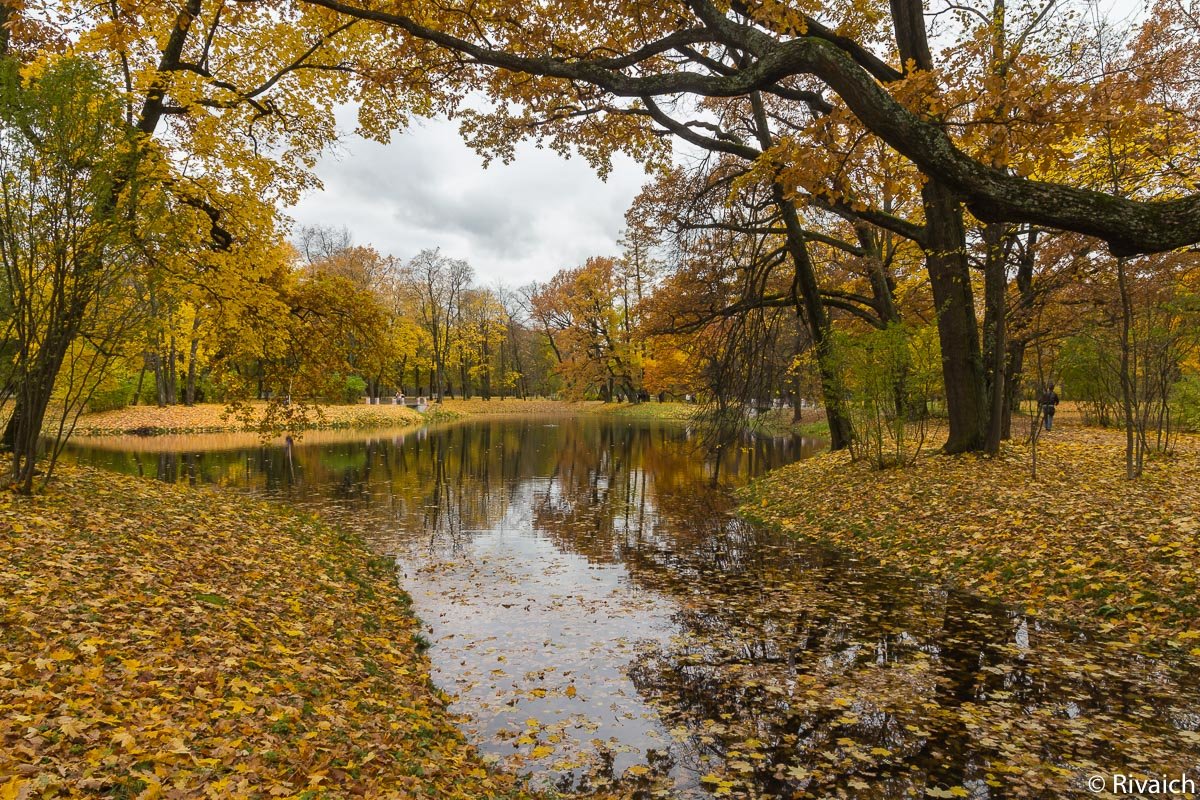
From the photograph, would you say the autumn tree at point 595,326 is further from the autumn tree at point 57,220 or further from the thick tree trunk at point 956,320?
the autumn tree at point 57,220

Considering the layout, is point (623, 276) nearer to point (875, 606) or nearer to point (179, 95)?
point (179, 95)

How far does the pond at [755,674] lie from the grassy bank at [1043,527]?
0.51 metres

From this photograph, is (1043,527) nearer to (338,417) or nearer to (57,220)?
(57,220)

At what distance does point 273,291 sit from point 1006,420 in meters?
17.6

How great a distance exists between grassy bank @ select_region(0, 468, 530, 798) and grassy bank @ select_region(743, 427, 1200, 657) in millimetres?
6401

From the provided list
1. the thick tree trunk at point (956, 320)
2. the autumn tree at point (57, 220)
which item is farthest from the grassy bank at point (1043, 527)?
the autumn tree at point (57, 220)

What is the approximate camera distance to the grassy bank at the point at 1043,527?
644cm

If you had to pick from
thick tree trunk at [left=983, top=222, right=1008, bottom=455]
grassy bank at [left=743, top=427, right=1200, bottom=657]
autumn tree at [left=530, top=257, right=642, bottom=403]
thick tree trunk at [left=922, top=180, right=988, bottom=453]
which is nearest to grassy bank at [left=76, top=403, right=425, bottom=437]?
autumn tree at [left=530, top=257, right=642, bottom=403]

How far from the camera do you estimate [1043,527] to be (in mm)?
8375

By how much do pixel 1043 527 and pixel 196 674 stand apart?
9613mm

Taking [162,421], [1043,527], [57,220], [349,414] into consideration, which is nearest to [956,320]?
[1043,527]

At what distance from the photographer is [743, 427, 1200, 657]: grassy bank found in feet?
21.1

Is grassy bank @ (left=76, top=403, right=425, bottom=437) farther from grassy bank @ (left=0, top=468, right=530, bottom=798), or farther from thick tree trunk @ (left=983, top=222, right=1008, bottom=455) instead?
thick tree trunk @ (left=983, top=222, right=1008, bottom=455)

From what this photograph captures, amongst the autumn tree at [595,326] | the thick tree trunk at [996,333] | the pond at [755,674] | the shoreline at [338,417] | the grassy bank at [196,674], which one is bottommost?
the pond at [755,674]
